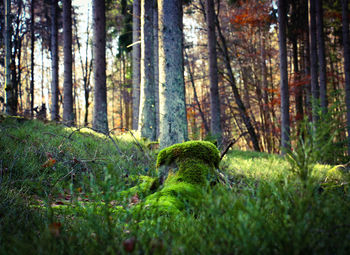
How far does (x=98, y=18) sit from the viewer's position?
995 cm

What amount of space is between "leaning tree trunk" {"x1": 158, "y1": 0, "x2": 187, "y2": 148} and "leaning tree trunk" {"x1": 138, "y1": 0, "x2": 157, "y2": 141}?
11.8 feet

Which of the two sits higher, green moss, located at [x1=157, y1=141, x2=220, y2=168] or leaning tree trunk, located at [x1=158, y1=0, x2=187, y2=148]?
leaning tree trunk, located at [x1=158, y1=0, x2=187, y2=148]

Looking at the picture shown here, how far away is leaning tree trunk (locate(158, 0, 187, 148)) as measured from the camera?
17.7ft

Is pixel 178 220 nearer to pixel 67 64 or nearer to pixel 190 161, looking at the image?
pixel 190 161

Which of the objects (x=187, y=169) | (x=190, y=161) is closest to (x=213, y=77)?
(x=190, y=161)

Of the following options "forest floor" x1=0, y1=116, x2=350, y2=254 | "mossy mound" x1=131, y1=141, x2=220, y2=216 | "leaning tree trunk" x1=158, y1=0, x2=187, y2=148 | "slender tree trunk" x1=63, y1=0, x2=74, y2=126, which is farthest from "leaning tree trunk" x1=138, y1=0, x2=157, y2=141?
"mossy mound" x1=131, y1=141, x2=220, y2=216

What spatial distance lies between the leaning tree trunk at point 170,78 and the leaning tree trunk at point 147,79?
3610mm

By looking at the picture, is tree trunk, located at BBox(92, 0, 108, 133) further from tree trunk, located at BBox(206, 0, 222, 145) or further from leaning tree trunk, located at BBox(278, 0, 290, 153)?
leaning tree trunk, located at BBox(278, 0, 290, 153)

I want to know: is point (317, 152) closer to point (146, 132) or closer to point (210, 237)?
point (210, 237)

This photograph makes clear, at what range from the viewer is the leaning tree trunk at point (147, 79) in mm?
9016

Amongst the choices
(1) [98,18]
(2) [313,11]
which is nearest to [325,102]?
(2) [313,11]

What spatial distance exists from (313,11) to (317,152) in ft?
46.7

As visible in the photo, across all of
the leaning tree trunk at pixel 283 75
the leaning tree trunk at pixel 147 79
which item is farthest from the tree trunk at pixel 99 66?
the leaning tree trunk at pixel 283 75

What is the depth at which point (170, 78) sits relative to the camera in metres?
5.45
